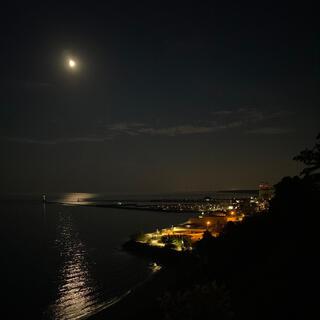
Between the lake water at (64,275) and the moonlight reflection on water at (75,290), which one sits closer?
the moonlight reflection on water at (75,290)

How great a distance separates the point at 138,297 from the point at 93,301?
4.30 meters

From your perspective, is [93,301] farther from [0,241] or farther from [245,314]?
[0,241]

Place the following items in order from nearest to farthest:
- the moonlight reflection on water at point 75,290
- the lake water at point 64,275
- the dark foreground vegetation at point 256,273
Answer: the dark foreground vegetation at point 256,273
the moonlight reflection on water at point 75,290
the lake water at point 64,275

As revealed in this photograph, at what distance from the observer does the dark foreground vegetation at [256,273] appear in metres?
11.4

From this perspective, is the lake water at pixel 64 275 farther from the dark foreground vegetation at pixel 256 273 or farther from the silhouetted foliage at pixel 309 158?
the silhouetted foliage at pixel 309 158

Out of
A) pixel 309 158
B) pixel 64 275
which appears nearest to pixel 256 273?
pixel 309 158

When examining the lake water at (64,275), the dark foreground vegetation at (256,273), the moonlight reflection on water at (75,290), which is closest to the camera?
the dark foreground vegetation at (256,273)

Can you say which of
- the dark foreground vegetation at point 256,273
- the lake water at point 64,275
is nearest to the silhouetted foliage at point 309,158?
the dark foreground vegetation at point 256,273

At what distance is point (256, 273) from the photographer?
24141 millimetres

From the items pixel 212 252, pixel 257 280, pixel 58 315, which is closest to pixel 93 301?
pixel 58 315

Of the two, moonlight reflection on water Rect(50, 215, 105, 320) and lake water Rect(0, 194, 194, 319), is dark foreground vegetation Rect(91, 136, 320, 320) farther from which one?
lake water Rect(0, 194, 194, 319)

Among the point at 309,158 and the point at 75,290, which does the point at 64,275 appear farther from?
the point at 309,158

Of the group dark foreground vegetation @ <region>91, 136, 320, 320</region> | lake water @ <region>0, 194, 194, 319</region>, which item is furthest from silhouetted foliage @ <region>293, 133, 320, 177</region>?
lake water @ <region>0, 194, 194, 319</region>

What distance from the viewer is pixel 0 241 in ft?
230
